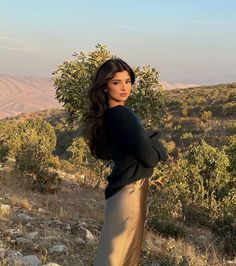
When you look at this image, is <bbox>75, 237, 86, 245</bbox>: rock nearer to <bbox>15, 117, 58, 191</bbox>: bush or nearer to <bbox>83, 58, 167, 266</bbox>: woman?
<bbox>83, 58, 167, 266</bbox>: woman

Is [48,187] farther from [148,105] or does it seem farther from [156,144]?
[156,144]

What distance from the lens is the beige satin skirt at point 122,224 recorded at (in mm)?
3508

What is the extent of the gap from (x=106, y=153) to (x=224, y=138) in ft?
91.7

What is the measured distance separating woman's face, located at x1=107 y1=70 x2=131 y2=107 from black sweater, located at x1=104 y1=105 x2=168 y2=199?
4.0 inches

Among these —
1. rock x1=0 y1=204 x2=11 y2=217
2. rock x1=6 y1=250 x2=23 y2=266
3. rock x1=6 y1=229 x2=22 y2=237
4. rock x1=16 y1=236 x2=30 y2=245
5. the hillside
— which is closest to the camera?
rock x1=6 y1=250 x2=23 y2=266

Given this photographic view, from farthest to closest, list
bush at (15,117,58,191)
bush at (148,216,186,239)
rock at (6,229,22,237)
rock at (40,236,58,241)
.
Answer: bush at (15,117,58,191) < bush at (148,216,186,239) < rock at (40,236,58,241) < rock at (6,229,22,237)

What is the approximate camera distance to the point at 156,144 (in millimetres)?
3467

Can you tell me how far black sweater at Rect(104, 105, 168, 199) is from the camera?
3336 millimetres

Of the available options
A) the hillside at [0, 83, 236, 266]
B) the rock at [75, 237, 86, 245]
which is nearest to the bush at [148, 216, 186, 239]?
the hillside at [0, 83, 236, 266]

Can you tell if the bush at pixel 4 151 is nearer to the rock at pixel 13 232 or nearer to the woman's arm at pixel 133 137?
the rock at pixel 13 232

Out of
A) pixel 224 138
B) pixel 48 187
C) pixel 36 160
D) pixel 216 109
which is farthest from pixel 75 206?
pixel 216 109

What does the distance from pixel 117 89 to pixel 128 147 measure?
0.53 m

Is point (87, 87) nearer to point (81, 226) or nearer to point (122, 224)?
point (81, 226)

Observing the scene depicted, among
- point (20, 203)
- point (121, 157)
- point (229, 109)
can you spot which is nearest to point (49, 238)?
point (20, 203)
